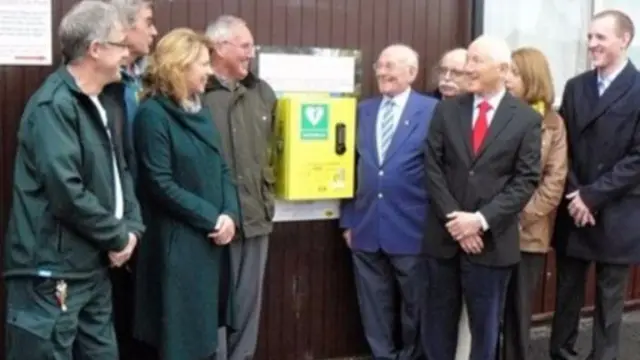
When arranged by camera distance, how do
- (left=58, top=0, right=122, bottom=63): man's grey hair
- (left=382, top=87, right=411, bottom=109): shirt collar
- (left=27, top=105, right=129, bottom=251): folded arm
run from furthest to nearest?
(left=382, top=87, right=411, bottom=109): shirt collar < (left=58, top=0, right=122, bottom=63): man's grey hair < (left=27, top=105, right=129, bottom=251): folded arm

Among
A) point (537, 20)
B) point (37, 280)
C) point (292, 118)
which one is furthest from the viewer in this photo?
point (537, 20)

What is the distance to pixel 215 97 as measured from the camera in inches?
153

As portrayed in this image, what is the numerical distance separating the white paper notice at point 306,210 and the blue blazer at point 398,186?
0.22 m

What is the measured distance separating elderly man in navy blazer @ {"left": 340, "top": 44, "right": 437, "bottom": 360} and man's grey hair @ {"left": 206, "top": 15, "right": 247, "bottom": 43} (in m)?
0.78

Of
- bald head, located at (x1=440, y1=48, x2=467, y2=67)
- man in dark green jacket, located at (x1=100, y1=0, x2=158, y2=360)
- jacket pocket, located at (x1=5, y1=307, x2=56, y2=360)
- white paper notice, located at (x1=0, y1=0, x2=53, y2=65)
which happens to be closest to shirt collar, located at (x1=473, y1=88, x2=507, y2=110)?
bald head, located at (x1=440, y1=48, x2=467, y2=67)

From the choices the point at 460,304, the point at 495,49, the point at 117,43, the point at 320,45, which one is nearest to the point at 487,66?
the point at 495,49

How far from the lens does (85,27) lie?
10.1 ft

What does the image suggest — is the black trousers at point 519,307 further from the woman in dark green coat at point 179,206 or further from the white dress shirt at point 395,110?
the woman in dark green coat at point 179,206

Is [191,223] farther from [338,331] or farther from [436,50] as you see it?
[436,50]

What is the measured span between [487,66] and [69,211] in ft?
6.28

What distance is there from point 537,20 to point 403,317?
6.41ft

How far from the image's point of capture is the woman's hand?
11.9 feet

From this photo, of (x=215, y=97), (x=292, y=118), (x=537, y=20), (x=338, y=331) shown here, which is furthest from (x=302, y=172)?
(x=537, y=20)

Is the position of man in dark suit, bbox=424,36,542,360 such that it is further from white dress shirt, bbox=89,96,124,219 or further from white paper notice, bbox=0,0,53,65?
white paper notice, bbox=0,0,53,65
